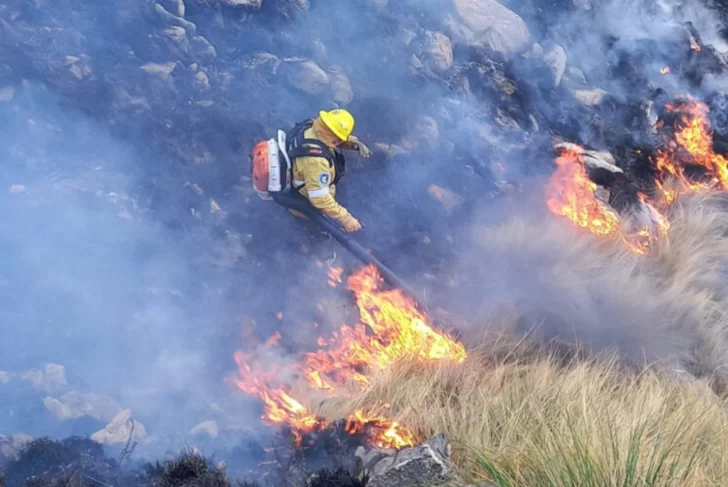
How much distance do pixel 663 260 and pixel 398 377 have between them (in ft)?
10.2

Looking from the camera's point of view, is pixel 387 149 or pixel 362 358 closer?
pixel 362 358

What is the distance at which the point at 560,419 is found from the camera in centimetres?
434

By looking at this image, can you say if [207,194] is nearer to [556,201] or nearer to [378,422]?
[378,422]

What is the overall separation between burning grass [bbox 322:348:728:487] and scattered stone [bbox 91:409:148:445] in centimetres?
129

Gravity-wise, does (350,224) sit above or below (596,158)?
below

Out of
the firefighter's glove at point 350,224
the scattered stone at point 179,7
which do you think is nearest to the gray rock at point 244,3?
the scattered stone at point 179,7

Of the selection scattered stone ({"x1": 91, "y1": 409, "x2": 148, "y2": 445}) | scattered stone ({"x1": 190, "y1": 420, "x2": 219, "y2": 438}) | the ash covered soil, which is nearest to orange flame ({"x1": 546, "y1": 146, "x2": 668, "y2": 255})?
the ash covered soil

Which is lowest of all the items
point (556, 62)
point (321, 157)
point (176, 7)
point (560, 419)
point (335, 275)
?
point (335, 275)

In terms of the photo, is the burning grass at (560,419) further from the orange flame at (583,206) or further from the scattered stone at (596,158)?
the scattered stone at (596,158)

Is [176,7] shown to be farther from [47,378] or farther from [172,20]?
[47,378]

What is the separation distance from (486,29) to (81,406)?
20.7ft

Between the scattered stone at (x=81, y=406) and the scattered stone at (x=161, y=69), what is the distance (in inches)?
145

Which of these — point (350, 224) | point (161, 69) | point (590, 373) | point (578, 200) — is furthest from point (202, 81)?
point (590, 373)

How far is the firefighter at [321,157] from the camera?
5.80m
